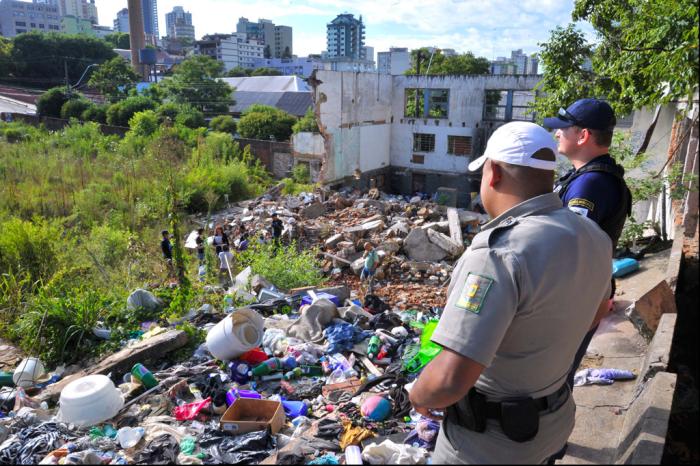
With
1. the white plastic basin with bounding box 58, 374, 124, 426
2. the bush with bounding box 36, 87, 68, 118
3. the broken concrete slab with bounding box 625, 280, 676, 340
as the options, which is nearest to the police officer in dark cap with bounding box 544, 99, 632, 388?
the broken concrete slab with bounding box 625, 280, 676, 340

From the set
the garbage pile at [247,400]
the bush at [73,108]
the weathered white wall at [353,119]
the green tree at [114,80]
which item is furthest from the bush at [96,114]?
the garbage pile at [247,400]

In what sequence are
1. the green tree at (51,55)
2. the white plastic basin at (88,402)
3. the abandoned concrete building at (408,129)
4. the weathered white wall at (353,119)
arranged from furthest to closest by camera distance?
the green tree at (51,55)
the abandoned concrete building at (408,129)
the weathered white wall at (353,119)
the white plastic basin at (88,402)

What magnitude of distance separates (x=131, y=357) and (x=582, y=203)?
4377 millimetres

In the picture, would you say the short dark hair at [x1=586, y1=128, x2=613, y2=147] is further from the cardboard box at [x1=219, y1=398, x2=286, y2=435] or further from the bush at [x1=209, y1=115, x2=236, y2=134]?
the bush at [x1=209, y1=115, x2=236, y2=134]

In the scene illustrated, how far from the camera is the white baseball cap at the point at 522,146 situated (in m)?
1.63

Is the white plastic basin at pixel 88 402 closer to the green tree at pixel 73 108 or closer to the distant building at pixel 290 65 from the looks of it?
the green tree at pixel 73 108

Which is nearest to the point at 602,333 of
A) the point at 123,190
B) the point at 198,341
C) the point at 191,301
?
the point at 198,341

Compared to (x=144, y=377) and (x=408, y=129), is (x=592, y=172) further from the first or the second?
(x=408, y=129)

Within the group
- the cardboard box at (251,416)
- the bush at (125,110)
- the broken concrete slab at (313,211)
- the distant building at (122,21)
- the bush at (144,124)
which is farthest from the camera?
the distant building at (122,21)

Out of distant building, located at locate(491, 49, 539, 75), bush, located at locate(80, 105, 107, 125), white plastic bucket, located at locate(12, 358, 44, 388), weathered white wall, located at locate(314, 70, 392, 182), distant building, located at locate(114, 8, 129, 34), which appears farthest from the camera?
distant building, located at locate(114, 8, 129, 34)

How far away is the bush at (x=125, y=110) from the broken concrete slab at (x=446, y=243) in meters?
21.9

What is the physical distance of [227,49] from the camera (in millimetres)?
84125

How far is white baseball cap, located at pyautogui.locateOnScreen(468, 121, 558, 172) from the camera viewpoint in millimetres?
1629

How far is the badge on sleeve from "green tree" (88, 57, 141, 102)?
119 feet
